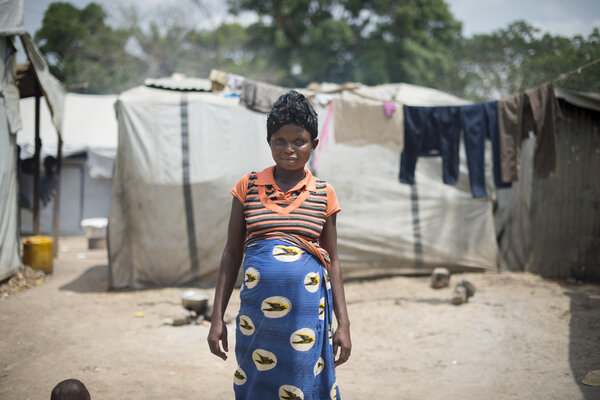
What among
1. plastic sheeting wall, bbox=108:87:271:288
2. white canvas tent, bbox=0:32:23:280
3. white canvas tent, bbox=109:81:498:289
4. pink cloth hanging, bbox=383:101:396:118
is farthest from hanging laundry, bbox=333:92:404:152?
white canvas tent, bbox=0:32:23:280

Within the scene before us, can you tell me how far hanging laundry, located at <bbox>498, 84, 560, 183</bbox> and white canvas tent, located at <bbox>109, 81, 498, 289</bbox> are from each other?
1522mm

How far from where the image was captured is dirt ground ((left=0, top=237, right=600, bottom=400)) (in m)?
3.11

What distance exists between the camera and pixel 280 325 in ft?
5.20

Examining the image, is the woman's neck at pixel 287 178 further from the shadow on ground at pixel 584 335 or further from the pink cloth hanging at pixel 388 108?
the pink cloth hanging at pixel 388 108

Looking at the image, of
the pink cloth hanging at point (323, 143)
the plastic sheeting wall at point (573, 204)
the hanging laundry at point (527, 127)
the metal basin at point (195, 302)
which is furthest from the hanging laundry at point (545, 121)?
the metal basin at point (195, 302)

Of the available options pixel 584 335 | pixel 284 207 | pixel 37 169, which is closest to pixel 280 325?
pixel 284 207

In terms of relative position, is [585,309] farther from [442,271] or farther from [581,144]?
[581,144]

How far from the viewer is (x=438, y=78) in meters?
19.4

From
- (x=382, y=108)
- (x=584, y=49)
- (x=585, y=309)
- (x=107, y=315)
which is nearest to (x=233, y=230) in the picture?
(x=107, y=315)

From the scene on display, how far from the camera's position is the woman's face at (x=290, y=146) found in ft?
5.53

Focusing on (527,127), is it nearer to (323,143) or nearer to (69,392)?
(323,143)

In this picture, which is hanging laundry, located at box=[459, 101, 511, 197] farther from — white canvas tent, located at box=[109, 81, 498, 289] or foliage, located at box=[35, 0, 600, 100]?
foliage, located at box=[35, 0, 600, 100]

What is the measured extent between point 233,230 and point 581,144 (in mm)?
6087

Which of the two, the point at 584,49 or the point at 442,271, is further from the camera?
the point at 584,49
